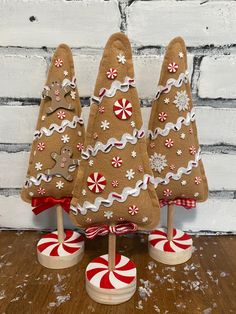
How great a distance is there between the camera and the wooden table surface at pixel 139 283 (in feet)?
1.88

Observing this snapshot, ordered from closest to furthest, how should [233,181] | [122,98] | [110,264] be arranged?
[122,98]
[110,264]
[233,181]

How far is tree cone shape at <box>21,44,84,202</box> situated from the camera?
61cm

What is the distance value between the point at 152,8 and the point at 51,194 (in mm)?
433

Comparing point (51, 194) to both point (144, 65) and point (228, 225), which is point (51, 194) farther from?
point (228, 225)

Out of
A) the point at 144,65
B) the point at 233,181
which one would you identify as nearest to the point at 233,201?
the point at 233,181

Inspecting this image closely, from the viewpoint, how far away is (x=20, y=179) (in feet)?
2.61

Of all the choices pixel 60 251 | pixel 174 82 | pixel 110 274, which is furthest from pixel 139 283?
pixel 174 82

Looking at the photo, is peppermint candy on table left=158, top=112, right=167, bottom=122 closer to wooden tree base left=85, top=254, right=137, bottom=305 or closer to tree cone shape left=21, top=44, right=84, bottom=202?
tree cone shape left=21, top=44, right=84, bottom=202

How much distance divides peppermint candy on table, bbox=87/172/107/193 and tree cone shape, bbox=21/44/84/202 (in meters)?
0.11

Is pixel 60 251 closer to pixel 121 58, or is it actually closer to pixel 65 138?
pixel 65 138

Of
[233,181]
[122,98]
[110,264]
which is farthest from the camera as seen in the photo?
[233,181]

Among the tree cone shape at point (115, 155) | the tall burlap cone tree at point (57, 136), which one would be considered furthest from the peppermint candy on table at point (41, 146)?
the tree cone shape at point (115, 155)

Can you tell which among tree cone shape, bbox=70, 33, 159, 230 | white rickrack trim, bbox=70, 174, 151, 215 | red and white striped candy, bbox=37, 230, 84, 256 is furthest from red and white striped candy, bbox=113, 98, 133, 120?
red and white striped candy, bbox=37, 230, 84, 256

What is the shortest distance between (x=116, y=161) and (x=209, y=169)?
0.34 meters
